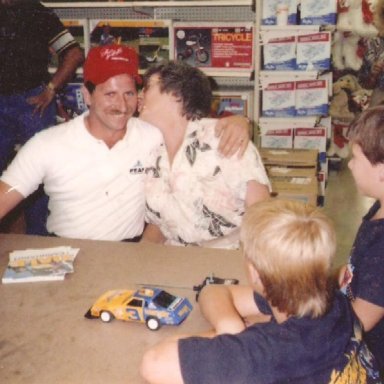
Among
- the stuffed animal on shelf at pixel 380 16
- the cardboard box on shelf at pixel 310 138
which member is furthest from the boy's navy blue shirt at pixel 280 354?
the stuffed animal on shelf at pixel 380 16

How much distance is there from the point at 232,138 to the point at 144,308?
847 millimetres

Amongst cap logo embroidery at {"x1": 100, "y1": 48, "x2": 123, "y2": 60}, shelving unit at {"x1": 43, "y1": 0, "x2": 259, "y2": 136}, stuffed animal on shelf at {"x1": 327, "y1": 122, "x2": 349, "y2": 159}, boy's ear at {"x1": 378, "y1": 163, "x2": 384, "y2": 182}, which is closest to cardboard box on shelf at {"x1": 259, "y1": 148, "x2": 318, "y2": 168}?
shelving unit at {"x1": 43, "y1": 0, "x2": 259, "y2": 136}

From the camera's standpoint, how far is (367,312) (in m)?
1.49

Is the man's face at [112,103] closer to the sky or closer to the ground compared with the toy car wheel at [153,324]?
closer to the sky

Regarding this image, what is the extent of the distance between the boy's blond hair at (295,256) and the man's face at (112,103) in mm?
1053

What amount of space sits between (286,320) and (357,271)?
52cm

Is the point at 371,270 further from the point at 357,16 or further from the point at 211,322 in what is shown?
the point at 357,16

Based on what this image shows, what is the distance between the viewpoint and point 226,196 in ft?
6.88

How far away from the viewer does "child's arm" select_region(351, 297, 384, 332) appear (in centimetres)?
148

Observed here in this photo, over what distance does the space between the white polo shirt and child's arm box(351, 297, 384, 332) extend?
969mm

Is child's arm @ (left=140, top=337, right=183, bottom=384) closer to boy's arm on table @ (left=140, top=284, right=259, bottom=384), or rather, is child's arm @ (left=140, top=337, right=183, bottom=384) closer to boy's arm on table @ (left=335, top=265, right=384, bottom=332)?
boy's arm on table @ (left=140, top=284, right=259, bottom=384)

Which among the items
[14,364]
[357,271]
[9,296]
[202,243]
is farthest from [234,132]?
[14,364]

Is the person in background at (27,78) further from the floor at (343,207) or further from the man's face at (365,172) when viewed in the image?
the man's face at (365,172)

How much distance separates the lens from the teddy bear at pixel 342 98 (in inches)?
225
